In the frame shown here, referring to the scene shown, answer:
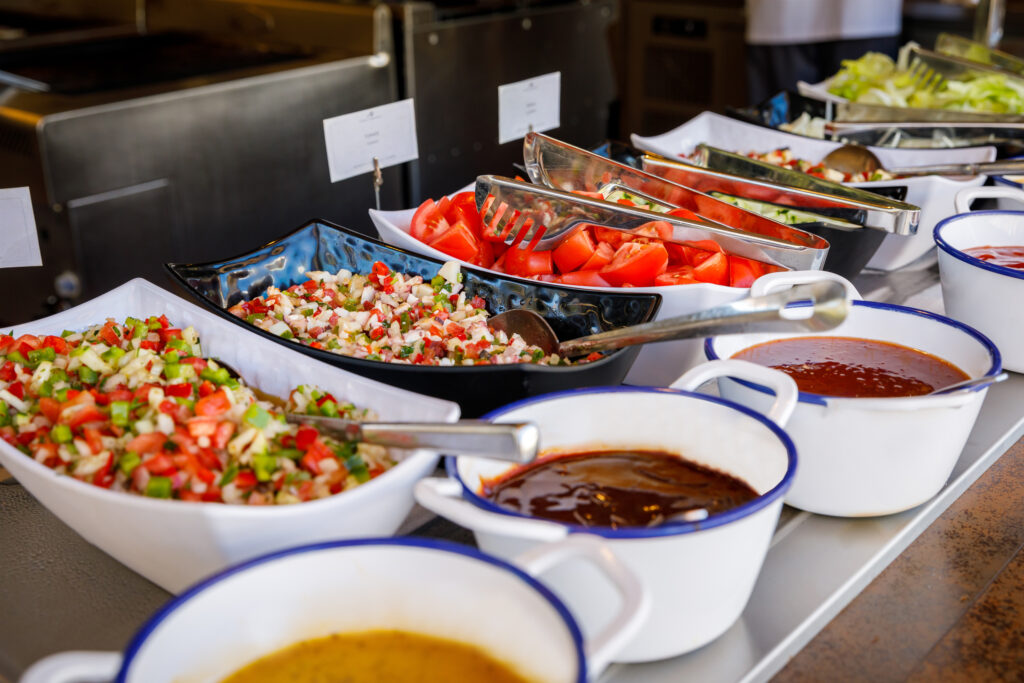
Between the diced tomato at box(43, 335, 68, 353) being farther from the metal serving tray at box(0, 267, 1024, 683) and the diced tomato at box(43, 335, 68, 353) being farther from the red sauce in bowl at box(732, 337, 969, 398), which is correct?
the red sauce in bowl at box(732, 337, 969, 398)

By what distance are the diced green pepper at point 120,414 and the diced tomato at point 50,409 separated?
0.09 m

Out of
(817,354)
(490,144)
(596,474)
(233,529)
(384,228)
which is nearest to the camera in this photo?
(233,529)

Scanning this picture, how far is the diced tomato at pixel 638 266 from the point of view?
144 centimetres

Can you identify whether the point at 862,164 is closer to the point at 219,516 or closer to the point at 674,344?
the point at 674,344

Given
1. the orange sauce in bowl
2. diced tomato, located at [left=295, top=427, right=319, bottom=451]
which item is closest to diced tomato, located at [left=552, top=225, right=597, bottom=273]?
diced tomato, located at [left=295, top=427, right=319, bottom=451]

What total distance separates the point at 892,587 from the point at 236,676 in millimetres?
660

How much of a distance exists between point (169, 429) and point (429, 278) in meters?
0.56

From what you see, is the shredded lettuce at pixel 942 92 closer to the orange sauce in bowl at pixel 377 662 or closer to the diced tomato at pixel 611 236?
the diced tomato at pixel 611 236

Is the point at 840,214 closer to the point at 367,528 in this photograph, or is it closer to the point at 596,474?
the point at 596,474

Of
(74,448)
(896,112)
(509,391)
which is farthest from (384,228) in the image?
(896,112)

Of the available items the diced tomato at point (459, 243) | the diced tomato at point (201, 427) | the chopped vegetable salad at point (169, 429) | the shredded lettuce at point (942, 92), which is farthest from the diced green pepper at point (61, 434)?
the shredded lettuce at point (942, 92)

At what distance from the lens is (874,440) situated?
0.97 meters

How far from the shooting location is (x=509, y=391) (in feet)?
3.61

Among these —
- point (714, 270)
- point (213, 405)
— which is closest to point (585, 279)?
point (714, 270)
